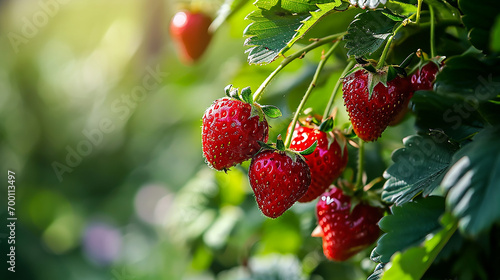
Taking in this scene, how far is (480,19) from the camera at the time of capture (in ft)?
1.55

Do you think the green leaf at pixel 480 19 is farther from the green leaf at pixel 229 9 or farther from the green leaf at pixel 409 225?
the green leaf at pixel 229 9

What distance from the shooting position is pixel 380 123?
62 cm

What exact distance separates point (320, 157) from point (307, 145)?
0.02 metres

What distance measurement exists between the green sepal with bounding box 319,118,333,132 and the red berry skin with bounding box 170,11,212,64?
0.67 meters

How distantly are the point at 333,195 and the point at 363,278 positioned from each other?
25 centimetres

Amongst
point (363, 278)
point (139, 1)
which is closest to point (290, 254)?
point (363, 278)

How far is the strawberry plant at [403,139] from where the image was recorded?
1.51 feet

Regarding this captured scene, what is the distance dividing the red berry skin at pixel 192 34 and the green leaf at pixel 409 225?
0.84 metres

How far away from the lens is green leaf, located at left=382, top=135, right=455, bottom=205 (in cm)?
53

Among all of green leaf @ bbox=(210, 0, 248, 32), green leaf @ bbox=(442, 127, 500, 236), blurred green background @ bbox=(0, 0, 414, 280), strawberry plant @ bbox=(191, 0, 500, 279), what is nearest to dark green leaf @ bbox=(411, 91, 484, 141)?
strawberry plant @ bbox=(191, 0, 500, 279)

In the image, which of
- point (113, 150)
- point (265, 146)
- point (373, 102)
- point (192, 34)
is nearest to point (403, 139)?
point (373, 102)

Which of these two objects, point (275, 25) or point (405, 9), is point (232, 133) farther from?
point (405, 9)

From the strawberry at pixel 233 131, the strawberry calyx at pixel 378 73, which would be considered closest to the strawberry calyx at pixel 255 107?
the strawberry at pixel 233 131

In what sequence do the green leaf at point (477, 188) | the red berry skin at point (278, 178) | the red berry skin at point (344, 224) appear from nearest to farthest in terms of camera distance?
the green leaf at point (477, 188), the red berry skin at point (278, 178), the red berry skin at point (344, 224)
